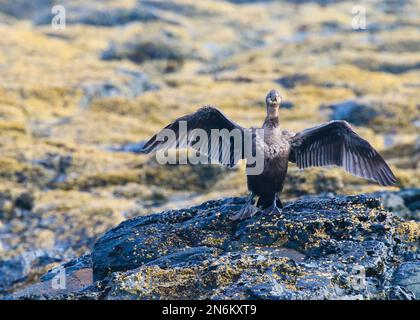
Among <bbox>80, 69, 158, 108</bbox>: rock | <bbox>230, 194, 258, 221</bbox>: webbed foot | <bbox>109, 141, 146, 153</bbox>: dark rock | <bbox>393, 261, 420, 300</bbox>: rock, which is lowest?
<bbox>393, 261, 420, 300</bbox>: rock

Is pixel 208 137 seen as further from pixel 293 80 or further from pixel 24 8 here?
pixel 24 8

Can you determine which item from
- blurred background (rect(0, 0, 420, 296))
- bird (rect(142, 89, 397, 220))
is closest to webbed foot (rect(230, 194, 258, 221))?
bird (rect(142, 89, 397, 220))

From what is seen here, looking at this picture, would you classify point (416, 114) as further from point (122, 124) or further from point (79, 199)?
point (79, 199)

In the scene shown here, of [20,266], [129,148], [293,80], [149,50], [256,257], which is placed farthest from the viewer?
[149,50]

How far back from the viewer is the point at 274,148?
1553cm

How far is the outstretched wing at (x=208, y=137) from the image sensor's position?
1622 centimetres

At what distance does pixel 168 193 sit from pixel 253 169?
21.8 m

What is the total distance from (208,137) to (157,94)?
172ft

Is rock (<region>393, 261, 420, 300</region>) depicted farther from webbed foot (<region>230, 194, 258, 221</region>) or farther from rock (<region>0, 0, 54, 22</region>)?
rock (<region>0, 0, 54, 22</region>)

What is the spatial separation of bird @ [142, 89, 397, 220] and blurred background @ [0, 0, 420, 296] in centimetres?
843

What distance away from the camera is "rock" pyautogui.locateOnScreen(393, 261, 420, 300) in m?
13.4

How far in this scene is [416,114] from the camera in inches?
2263

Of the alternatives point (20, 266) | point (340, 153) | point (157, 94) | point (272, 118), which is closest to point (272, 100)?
point (272, 118)

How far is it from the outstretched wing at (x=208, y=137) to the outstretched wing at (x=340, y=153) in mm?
1352
